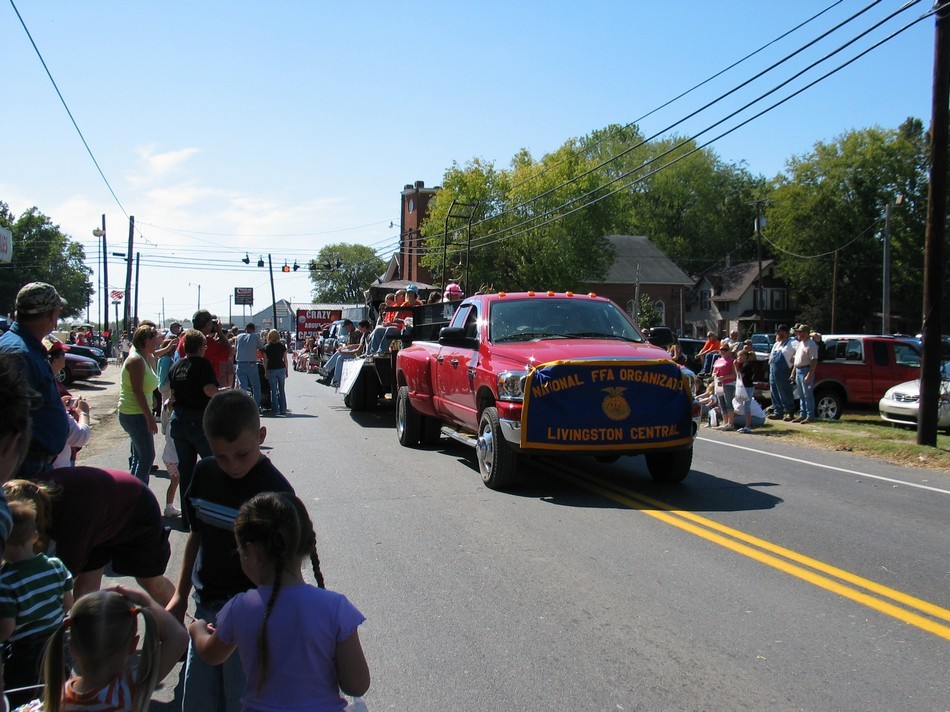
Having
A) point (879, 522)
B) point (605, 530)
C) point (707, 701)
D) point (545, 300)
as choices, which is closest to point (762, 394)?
point (545, 300)

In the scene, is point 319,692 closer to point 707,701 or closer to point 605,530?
point 707,701

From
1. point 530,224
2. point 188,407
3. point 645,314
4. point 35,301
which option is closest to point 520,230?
point 530,224

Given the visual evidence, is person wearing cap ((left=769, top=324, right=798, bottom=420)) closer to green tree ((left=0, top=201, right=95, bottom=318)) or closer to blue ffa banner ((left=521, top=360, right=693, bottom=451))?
blue ffa banner ((left=521, top=360, right=693, bottom=451))

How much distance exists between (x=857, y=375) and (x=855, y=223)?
172 feet

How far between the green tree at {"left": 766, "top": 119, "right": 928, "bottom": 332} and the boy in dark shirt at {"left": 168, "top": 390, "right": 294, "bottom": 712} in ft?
215

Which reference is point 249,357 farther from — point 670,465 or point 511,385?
point 670,465

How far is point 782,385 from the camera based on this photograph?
17.6 m

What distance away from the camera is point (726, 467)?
11.2m

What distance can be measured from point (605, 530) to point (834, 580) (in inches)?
78.8

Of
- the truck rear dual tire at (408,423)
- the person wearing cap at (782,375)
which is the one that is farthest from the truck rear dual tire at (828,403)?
the truck rear dual tire at (408,423)

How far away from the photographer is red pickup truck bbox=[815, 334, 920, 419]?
18469 mm

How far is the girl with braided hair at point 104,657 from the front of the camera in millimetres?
2602

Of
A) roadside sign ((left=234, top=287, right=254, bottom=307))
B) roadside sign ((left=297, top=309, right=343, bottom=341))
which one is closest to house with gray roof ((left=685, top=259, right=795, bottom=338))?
roadside sign ((left=297, top=309, right=343, bottom=341))

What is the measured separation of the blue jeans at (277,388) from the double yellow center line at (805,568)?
10.6 meters
